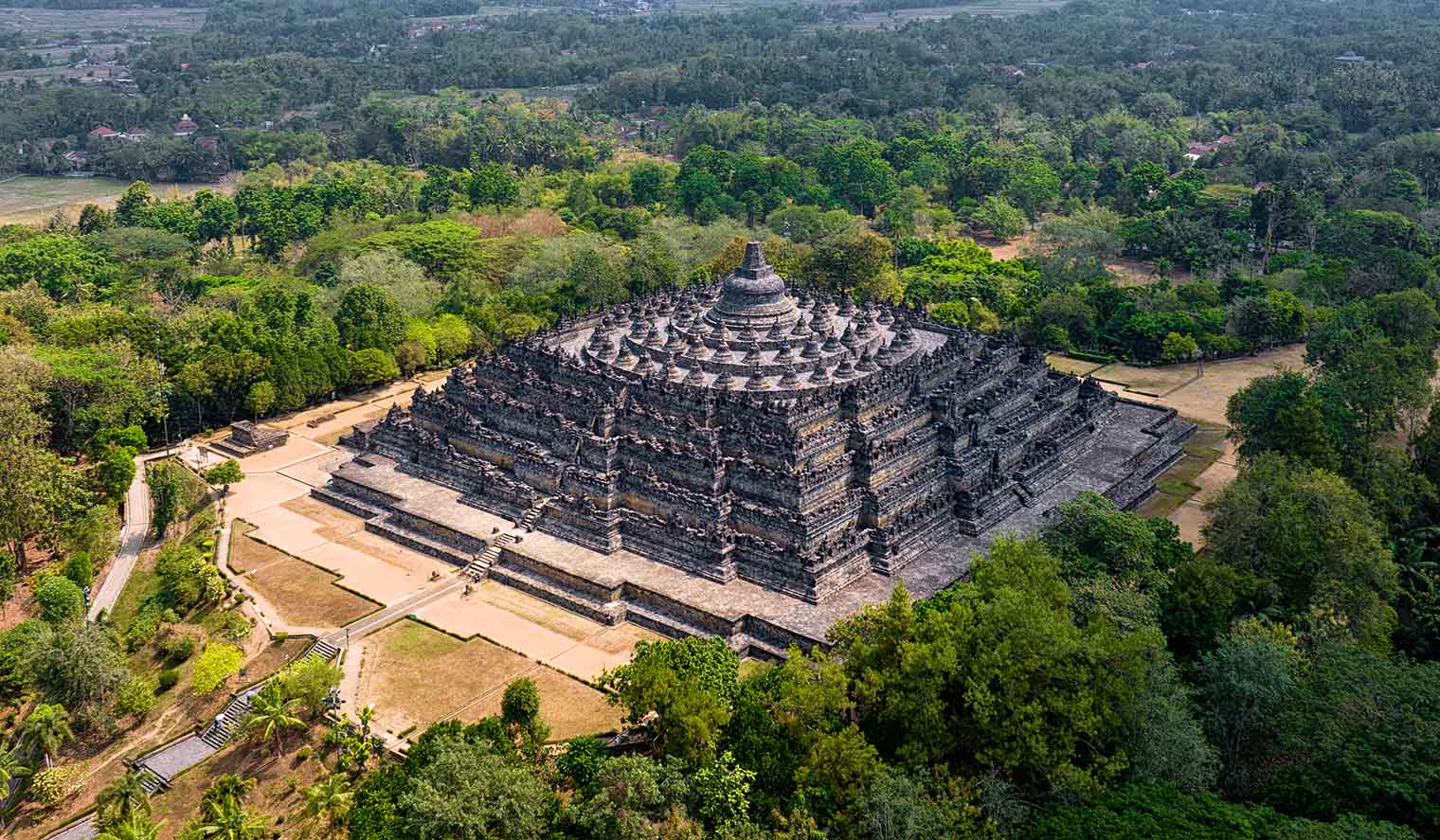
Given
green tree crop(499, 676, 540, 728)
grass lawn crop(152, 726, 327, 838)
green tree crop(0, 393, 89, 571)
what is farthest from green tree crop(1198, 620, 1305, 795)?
green tree crop(0, 393, 89, 571)

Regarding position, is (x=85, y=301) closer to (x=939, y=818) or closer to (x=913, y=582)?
(x=913, y=582)

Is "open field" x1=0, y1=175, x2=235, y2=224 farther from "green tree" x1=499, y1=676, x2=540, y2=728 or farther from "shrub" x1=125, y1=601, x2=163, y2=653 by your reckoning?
"green tree" x1=499, y1=676, x2=540, y2=728

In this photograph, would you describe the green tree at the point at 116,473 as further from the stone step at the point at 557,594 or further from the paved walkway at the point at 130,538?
the stone step at the point at 557,594

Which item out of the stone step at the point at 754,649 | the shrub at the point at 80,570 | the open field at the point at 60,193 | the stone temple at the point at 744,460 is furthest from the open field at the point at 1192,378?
the open field at the point at 60,193

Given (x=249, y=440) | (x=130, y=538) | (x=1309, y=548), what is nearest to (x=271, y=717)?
(x=130, y=538)

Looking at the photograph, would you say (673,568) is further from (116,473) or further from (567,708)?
(116,473)
